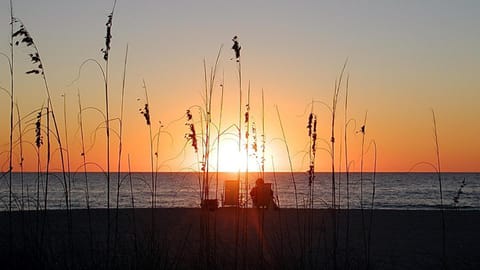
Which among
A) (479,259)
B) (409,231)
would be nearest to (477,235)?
(409,231)

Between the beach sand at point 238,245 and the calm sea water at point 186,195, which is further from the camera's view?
the calm sea water at point 186,195

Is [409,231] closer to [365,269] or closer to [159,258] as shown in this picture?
[365,269]

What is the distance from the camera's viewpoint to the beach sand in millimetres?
4543

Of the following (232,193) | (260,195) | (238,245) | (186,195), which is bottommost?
(186,195)

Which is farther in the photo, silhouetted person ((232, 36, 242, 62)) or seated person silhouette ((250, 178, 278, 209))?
seated person silhouette ((250, 178, 278, 209))

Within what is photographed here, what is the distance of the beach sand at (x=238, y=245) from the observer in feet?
14.9

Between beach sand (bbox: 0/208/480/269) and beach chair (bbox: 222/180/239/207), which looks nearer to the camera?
beach sand (bbox: 0/208/480/269)

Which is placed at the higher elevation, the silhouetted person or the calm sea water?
the silhouetted person

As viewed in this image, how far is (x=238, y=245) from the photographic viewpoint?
6.22 m

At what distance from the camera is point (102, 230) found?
40.6 feet

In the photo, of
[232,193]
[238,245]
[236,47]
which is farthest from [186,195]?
[236,47]

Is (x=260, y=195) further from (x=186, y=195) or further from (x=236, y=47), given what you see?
(x=186, y=195)

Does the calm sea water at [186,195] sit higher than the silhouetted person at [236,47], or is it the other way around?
the silhouetted person at [236,47]

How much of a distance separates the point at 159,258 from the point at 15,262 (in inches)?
39.9
